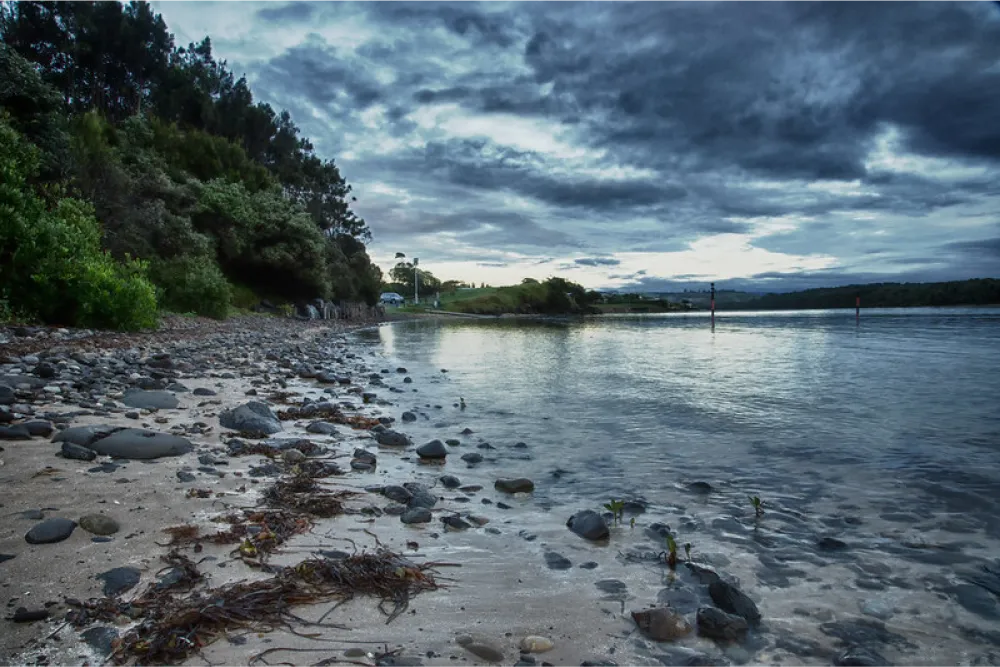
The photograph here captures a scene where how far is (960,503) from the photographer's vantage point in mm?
4887

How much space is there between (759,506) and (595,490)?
5.00 feet

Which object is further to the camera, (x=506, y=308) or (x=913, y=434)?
(x=506, y=308)

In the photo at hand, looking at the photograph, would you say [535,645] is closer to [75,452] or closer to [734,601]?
[734,601]

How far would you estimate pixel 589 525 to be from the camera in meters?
4.15

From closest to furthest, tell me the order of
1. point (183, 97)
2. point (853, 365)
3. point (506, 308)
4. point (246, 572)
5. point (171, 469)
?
point (246, 572) < point (171, 469) < point (853, 365) < point (183, 97) < point (506, 308)

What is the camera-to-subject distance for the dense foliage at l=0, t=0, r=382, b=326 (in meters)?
19.8

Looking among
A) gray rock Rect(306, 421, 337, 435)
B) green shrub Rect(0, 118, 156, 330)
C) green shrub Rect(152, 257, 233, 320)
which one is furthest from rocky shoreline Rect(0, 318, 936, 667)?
green shrub Rect(152, 257, 233, 320)

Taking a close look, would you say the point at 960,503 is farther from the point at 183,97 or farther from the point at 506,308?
the point at 506,308

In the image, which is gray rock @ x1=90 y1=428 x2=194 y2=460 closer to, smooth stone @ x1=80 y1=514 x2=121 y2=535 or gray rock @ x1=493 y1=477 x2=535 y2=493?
smooth stone @ x1=80 y1=514 x2=121 y2=535

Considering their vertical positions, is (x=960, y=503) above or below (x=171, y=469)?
below

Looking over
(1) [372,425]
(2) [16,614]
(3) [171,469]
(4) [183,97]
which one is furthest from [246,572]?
(4) [183,97]

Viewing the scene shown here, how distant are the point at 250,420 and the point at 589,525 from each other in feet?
15.9

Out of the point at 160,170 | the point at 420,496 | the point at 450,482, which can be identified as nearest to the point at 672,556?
the point at 420,496

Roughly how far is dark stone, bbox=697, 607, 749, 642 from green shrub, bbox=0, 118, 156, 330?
15940mm
